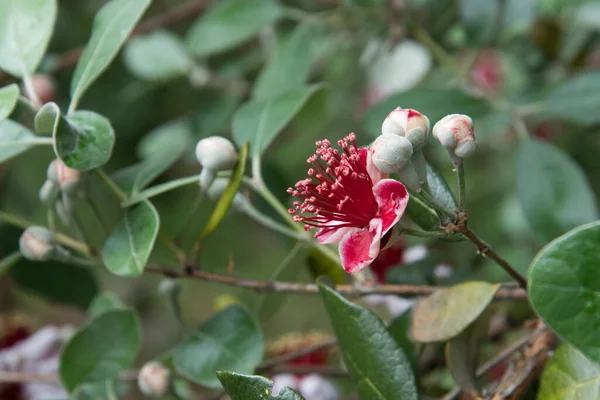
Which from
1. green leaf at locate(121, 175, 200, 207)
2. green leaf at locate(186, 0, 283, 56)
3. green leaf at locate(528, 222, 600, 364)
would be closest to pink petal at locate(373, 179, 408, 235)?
green leaf at locate(528, 222, 600, 364)

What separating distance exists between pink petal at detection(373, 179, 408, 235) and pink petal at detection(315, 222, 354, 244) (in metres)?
0.05

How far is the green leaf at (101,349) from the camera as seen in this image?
0.75 m

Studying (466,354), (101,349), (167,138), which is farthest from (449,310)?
(167,138)

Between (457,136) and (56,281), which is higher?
(457,136)

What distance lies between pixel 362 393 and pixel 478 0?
719 mm

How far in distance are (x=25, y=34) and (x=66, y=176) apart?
17 cm

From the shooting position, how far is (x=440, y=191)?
561mm

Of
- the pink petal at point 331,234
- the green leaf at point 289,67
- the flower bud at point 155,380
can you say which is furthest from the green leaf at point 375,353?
the green leaf at point 289,67

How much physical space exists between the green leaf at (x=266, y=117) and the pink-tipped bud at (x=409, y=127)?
276 mm

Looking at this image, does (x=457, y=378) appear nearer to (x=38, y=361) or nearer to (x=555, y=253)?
(x=555, y=253)

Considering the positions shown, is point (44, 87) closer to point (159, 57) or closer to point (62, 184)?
point (159, 57)

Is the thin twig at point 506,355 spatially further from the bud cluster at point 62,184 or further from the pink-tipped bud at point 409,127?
the bud cluster at point 62,184

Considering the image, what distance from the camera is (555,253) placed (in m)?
0.48

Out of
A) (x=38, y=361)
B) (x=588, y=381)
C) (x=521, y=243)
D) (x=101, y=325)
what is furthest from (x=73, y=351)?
(x=521, y=243)
